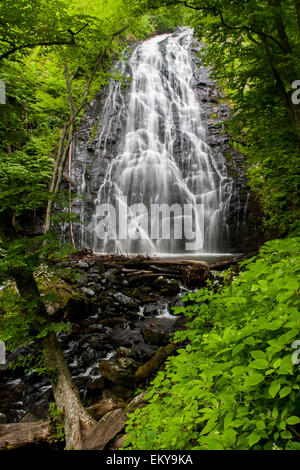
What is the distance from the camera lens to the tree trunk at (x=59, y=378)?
10.2 ft

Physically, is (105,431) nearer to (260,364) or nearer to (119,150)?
(260,364)

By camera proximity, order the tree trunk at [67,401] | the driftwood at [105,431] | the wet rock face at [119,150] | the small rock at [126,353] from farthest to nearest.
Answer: the wet rock face at [119,150]
the small rock at [126,353]
the tree trunk at [67,401]
the driftwood at [105,431]

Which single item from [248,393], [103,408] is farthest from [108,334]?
[248,393]

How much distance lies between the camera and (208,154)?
52.4ft

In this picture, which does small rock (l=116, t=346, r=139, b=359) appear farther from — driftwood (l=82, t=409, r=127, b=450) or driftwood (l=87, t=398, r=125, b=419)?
driftwood (l=82, t=409, r=127, b=450)

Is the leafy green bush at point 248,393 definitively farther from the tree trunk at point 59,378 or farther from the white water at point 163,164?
the white water at point 163,164

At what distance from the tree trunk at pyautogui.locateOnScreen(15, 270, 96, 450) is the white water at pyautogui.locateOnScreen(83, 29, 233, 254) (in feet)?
34.2

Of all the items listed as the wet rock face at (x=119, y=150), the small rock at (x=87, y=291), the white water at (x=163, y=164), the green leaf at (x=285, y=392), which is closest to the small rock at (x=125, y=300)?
the small rock at (x=87, y=291)

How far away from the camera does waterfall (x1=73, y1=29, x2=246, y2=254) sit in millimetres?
14234

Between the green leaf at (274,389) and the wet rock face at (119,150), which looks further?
the wet rock face at (119,150)

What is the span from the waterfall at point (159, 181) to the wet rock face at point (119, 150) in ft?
0.40
